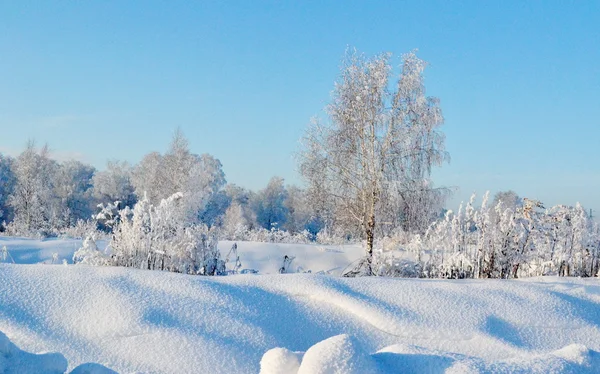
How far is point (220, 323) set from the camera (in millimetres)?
3020

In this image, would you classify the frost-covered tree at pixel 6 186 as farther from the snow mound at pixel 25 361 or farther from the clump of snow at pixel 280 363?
the clump of snow at pixel 280 363

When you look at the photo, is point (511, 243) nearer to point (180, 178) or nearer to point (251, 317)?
point (251, 317)

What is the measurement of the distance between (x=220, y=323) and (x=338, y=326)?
682mm

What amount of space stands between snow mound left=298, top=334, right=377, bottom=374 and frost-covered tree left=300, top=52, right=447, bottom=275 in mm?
10754

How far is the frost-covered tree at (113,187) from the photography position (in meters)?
37.9

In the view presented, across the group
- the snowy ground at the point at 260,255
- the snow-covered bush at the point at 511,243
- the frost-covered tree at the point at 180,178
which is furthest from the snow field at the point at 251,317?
the frost-covered tree at the point at 180,178

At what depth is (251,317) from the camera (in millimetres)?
3119

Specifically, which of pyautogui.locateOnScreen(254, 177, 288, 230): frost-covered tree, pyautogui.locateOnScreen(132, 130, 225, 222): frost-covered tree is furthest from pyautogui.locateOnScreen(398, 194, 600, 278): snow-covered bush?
pyautogui.locateOnScreen(254, 177, 288, 230): frost-covered tree

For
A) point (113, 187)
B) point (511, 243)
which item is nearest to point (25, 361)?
point (511, 243)

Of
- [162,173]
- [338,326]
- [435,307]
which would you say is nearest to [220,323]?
[338,326]

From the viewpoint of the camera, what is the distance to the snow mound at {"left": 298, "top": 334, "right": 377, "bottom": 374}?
164 cm

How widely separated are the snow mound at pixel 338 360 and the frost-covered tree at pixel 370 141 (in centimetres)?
1075

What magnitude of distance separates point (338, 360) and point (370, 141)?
36.8ft

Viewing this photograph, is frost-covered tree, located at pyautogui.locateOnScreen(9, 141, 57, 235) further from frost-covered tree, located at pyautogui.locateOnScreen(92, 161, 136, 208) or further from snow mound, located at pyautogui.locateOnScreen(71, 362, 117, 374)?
snow mound, located at pyautogui.locateOnScreen(71, 362, 117, 374)
